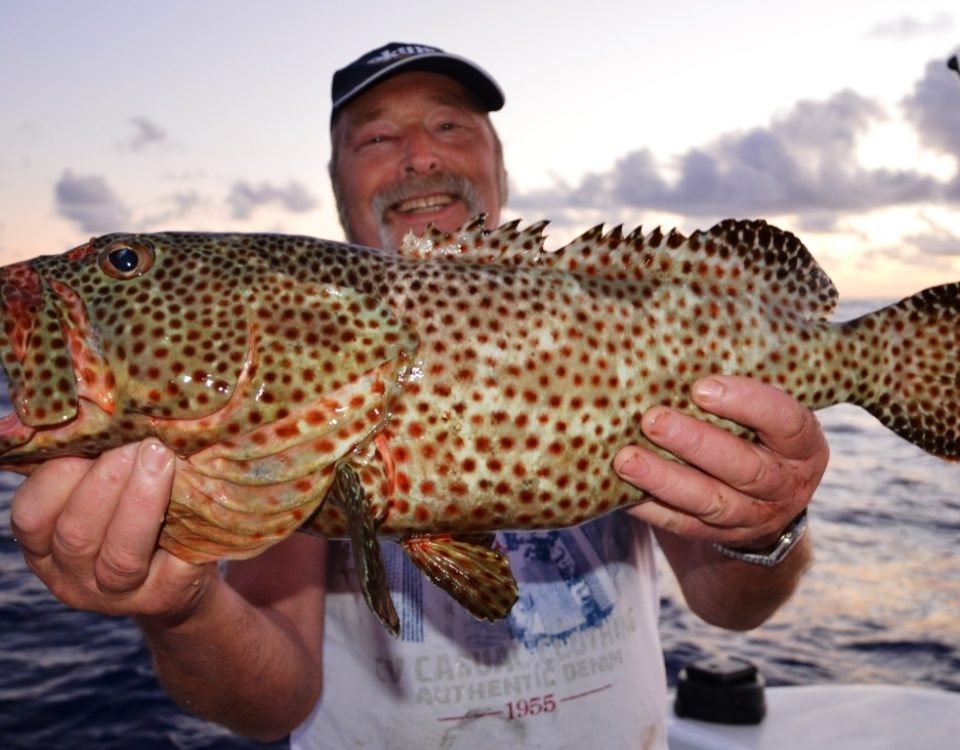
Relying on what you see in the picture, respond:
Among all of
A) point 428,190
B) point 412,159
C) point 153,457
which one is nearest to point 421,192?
point 428,190

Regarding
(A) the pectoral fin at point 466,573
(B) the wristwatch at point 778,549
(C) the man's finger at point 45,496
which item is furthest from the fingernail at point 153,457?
(B) the wristwatch at point 778,549

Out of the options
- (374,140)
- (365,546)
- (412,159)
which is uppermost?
(374,140)

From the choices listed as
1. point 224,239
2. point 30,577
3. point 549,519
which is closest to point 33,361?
point 224,239

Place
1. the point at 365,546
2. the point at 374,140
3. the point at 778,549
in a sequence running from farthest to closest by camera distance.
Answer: the point at 374,140
the point at 778,549
the point at 365,546

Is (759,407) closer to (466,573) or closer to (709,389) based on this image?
(709,389)

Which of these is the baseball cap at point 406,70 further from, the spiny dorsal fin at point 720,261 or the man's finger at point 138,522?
the man's finger at point 138,522

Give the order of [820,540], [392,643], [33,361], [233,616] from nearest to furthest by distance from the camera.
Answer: [33,361] → [233,616] → [392,643] → [820,540]

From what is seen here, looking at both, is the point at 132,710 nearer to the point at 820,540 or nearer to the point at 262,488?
the point at 262,488
